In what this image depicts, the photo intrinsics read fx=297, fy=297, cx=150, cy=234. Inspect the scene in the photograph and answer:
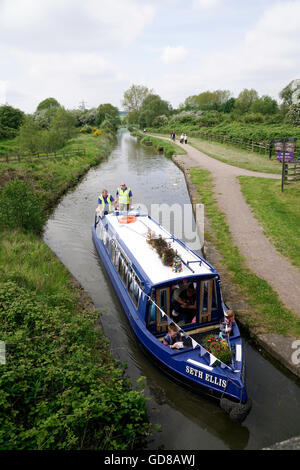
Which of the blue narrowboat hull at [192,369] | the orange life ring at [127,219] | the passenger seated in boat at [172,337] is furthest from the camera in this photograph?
the orange life ring at [127,219]

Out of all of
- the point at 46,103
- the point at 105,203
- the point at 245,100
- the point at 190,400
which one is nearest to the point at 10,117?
the point at 105,203

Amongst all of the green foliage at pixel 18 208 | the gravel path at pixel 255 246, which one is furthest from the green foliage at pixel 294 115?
the green foliage at pixel 18 208

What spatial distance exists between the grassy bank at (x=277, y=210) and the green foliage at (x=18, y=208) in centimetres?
997

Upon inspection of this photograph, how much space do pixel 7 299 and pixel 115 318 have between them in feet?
10.1

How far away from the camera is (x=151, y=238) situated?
8242 mm

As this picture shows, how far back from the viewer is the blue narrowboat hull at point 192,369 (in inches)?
214

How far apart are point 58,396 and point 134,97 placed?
110 metres

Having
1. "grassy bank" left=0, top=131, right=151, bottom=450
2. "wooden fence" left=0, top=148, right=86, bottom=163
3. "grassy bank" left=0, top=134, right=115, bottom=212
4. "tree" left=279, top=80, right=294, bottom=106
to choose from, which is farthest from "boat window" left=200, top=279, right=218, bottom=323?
"tree" left=279, top=80, right=294, bottom=106

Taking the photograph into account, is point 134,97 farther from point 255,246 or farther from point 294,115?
point 255,246

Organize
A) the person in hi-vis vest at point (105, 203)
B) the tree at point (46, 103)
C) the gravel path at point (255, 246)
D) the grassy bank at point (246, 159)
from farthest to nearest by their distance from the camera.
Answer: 1. the tree at point (46, 103)
2. the grassy bank at point (246, 159)
3. the person in hi-vis vest at point (105, 203)
4. the gravel path at point (255, 246)

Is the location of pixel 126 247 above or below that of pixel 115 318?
above

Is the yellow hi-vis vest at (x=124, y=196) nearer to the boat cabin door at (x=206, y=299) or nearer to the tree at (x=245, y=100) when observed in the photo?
the boat cabin door at (x=206, y=299)
